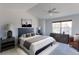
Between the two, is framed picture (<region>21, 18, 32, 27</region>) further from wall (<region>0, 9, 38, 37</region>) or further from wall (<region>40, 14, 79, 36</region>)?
wall (<region>40, 14, 79, 36</region>)

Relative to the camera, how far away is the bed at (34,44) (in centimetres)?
168

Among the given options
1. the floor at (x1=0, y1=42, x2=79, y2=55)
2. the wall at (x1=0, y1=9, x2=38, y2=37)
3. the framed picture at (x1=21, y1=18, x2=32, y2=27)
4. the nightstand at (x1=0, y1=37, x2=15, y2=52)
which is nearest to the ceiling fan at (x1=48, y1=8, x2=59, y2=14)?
the wall at (x1=0, y1=9, x2=38, y2=37)

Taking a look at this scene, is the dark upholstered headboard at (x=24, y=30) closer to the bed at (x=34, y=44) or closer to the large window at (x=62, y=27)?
the bed at (x=34, y=44)

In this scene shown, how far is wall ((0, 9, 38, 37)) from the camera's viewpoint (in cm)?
167

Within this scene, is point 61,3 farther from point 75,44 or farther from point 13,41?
point 13,41

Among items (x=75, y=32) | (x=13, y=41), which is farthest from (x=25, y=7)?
(x=75, y=32)

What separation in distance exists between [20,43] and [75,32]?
1.05 m

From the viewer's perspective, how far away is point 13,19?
1.73m

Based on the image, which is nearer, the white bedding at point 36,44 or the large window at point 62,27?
the white bedding at point 36,44

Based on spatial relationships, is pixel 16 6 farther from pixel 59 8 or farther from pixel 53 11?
pixel 59 8

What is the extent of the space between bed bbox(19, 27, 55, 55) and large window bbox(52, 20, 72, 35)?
277 mm

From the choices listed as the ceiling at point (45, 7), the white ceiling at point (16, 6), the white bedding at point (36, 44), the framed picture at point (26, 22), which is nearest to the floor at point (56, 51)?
the white bedding at point (36, 44)

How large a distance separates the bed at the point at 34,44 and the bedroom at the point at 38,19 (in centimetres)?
2

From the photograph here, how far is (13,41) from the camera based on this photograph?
174cm
